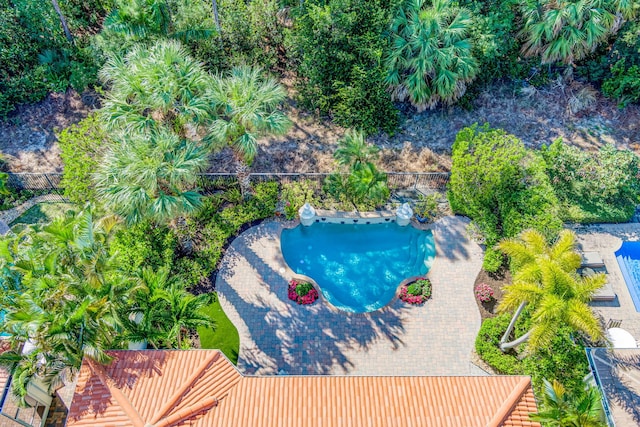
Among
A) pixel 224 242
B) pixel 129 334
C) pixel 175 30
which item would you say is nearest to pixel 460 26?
pixel 175 30

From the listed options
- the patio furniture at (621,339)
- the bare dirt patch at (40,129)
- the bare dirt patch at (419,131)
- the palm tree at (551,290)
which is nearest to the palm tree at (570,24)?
the bare dirt patch at (419,131)

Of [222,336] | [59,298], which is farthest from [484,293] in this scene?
[59,298]

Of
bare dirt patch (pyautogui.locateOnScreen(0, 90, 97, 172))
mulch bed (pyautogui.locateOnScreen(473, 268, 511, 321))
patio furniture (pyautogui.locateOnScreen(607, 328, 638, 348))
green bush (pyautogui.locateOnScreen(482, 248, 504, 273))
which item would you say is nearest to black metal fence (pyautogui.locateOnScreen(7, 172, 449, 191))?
bare dirt patch (pyautogui.locateOnScreen(0, 90, 97, 172))

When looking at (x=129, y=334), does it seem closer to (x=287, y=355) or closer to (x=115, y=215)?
(x=115, y=215)

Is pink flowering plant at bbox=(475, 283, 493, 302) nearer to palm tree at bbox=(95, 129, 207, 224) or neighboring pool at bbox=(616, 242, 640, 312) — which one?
neighboring pool at bbox=(616, 242, 640, 312)

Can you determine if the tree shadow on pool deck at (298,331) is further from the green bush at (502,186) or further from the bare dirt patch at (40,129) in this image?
the bare dirt patch at (40,129)

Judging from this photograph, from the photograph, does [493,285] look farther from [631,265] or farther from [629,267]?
[631,265]
